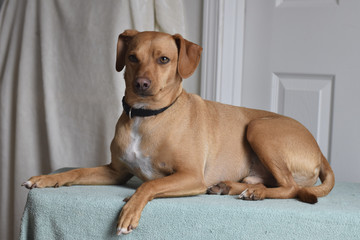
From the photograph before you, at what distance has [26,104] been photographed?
2602mm

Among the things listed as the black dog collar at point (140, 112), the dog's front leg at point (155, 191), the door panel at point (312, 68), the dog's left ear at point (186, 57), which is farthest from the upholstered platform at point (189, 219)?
the door panel at point (312, 68)

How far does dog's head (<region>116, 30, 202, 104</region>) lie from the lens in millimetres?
1662

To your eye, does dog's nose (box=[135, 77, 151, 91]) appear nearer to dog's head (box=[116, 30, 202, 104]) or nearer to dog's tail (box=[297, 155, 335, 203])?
dog's head (box=[116, 30, 202, 104])

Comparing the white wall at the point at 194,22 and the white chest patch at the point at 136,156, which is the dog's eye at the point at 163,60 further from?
the white wall at the point at 194,22

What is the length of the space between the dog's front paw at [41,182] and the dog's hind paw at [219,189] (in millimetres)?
604

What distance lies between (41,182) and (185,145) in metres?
0.58

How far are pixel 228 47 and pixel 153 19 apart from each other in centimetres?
45

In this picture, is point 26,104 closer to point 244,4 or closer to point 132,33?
point 132,33

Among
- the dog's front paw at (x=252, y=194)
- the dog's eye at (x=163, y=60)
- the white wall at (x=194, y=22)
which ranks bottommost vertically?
the dog's front paw at (x=252, y=194)

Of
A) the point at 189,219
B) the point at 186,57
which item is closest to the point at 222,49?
the point at 186,57

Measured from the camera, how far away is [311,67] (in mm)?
2488

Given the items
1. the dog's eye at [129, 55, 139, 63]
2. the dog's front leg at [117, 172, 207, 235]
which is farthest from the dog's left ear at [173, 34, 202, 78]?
the dog's front leg at [117, 172, 207, 235]

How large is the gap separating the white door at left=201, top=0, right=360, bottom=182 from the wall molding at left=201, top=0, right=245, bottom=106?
0.02 meters

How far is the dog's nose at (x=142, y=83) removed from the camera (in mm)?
1615
